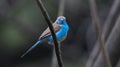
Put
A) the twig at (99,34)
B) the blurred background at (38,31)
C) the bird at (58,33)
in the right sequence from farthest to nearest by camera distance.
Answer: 1. the blurred background at (38,31)
2. the bird at (58,33)
3. the twig at (99,34)

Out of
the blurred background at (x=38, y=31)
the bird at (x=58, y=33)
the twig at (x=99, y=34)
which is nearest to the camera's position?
the twig at (x=99, y=34)

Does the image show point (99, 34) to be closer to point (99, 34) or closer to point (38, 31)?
point (99, 34)

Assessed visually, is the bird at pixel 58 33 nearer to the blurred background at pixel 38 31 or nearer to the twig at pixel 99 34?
the twig at pixel 99 34

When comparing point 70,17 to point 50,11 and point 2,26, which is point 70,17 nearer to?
point 50,11

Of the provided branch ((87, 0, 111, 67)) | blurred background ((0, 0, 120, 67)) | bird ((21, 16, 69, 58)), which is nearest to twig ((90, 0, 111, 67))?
branch ((87, 0, 111, 67))

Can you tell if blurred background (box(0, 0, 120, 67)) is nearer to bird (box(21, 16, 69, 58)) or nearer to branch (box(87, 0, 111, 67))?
bird (box(21, 16, 69, 58))

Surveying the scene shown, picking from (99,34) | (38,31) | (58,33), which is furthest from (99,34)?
(38,31)

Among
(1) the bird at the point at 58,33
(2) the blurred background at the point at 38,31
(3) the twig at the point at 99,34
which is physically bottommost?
(2) the blurred background at the point at 38,31

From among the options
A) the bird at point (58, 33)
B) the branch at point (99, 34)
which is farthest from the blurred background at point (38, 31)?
the branch at point (99, 34)
